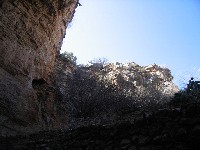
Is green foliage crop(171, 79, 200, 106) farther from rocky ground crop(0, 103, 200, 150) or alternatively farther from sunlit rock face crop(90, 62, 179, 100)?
rocky ground crop(0, 103, 200, 150)

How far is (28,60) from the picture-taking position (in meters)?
8.95

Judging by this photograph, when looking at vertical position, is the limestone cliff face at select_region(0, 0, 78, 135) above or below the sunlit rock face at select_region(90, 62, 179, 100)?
below

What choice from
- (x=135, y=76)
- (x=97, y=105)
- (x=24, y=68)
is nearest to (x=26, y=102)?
(x=24, y=68)

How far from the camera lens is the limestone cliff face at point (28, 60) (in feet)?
25.4

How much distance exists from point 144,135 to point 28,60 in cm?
558

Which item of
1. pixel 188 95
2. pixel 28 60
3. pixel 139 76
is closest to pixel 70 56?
pixel 139 76

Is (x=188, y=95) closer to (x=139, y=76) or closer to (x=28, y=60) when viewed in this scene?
(x=28, y=60)

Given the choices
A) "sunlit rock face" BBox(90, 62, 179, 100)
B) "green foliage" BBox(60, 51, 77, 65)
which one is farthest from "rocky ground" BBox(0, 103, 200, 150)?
"green foliage" BBox(60, 51, 77, 65)

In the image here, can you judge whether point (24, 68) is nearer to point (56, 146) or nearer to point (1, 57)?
point (1, 57)

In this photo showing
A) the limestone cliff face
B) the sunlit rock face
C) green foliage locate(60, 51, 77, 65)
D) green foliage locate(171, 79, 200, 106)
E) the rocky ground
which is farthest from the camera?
green foliage locate(60, 51, 77, 65)

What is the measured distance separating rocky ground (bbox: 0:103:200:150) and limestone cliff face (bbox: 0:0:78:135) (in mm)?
2449

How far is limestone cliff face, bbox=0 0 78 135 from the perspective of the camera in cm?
775

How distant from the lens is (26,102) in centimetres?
829

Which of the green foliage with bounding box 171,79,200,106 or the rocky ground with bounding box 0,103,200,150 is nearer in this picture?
the rocky ground with bounding box 0,103,200,150
